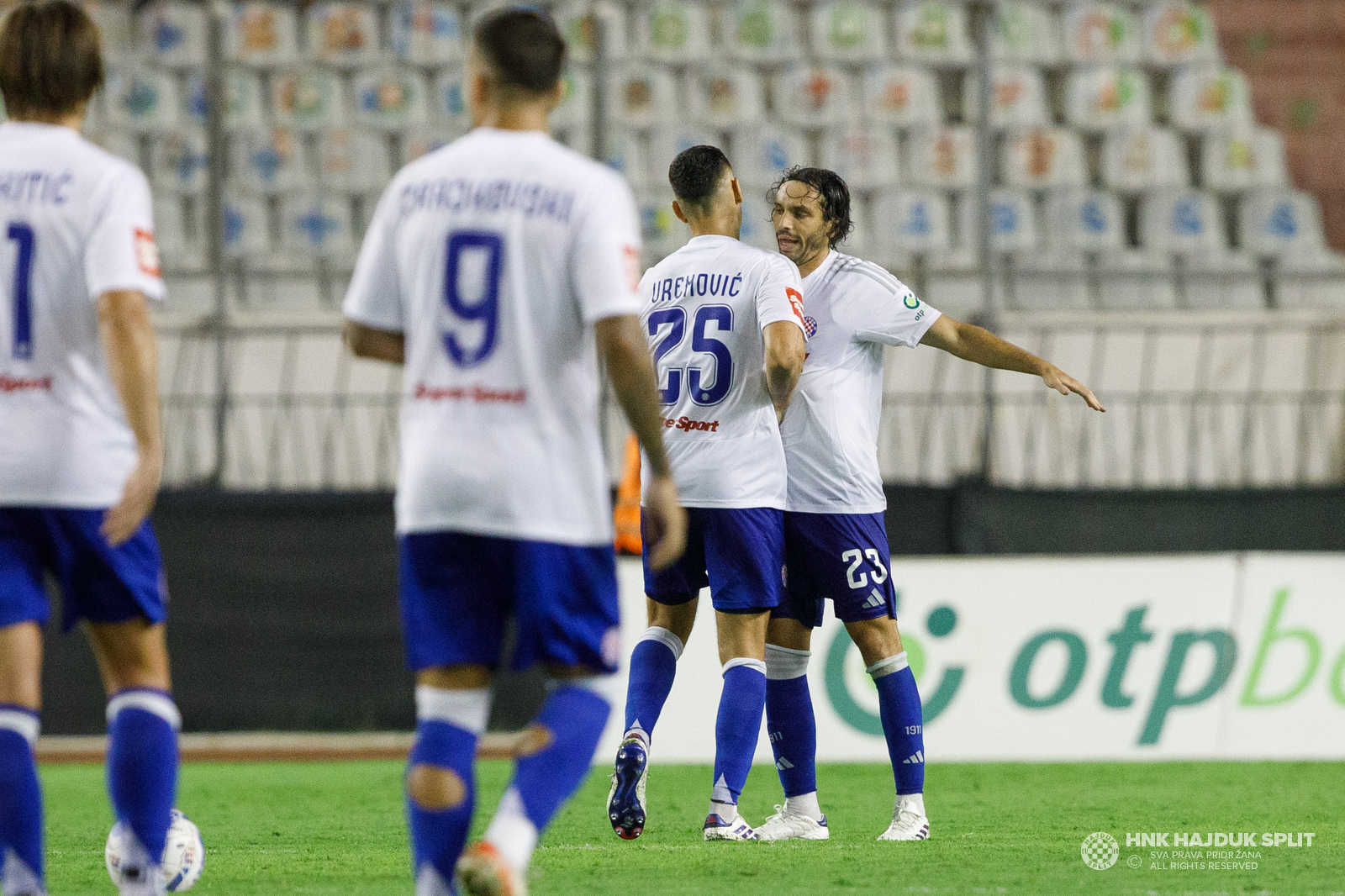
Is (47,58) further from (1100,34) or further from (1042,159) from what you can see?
(1100,34)

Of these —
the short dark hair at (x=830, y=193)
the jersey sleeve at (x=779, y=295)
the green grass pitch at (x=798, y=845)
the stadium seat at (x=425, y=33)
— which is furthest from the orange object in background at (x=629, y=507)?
the stadium seat at (x=425, y=33)

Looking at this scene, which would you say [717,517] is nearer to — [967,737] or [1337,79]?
[967,737]

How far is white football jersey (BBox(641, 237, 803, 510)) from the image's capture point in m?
4.72

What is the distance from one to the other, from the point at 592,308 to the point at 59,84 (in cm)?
113

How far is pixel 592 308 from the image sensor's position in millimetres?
2881

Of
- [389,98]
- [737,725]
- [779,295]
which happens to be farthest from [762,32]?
[737,725]

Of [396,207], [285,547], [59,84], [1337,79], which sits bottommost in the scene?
[285,547]

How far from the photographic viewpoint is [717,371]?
476 centimetres

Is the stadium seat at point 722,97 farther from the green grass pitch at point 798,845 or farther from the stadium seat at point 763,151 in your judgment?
the green grass pitch at point 798,845

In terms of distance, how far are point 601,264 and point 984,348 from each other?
2323 mm

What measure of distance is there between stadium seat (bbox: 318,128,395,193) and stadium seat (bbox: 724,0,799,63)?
2644 millimetres

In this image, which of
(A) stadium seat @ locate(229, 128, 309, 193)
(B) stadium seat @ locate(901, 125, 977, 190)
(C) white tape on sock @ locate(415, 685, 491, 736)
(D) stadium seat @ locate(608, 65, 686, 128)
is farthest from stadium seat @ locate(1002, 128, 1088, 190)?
(C) white tape on sock @ locate(415, 685, 491, 736)

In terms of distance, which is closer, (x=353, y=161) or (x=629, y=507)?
(x=629, y=507)

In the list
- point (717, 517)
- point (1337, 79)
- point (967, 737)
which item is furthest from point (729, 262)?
point (1337, 79)
